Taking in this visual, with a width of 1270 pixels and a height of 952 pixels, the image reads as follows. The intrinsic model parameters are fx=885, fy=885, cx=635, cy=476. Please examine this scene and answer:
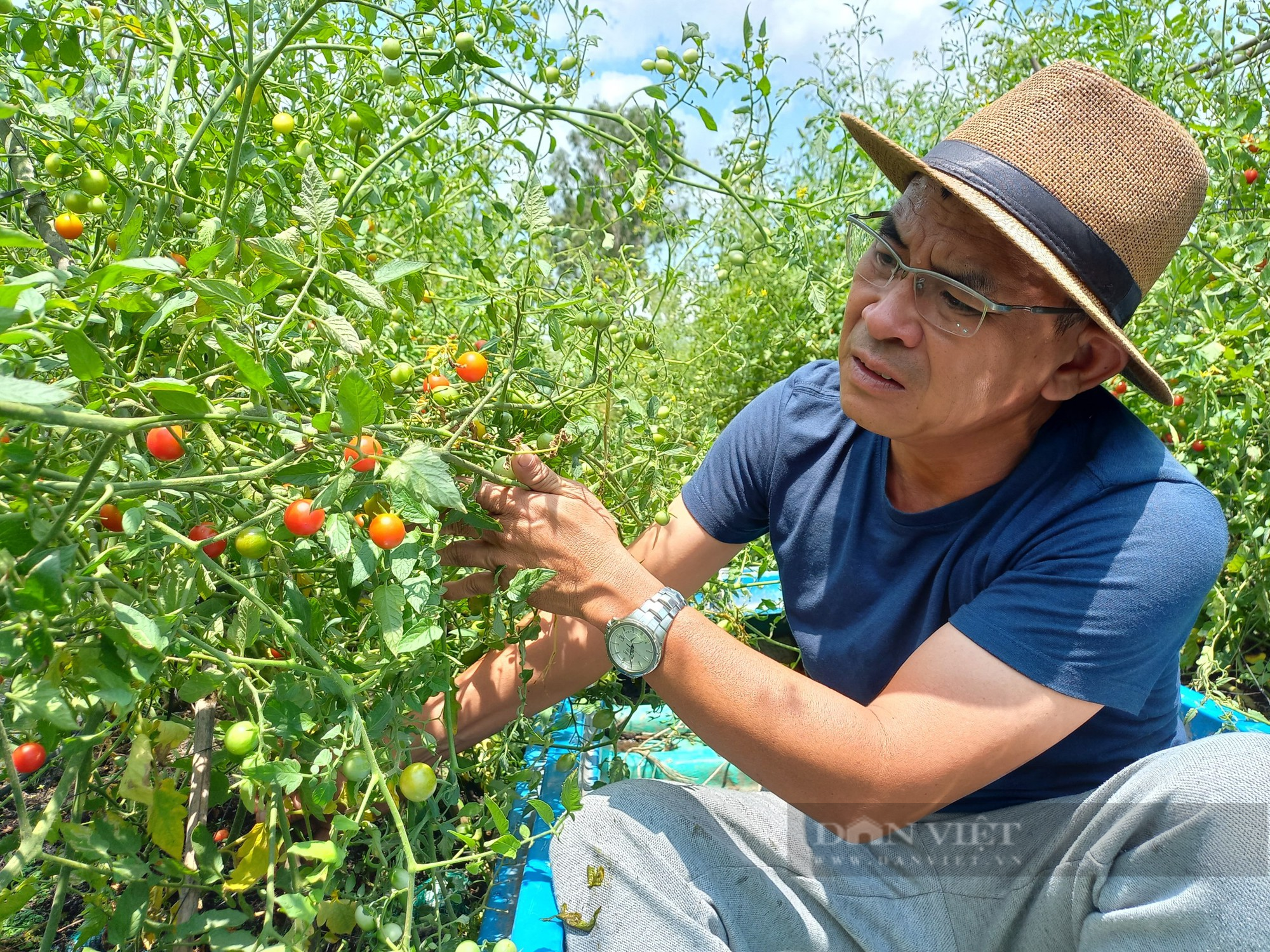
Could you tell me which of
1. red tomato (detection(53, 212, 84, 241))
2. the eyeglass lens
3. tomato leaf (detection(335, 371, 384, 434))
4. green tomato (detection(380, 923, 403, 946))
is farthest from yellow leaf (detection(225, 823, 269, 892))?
the eyeglass lens

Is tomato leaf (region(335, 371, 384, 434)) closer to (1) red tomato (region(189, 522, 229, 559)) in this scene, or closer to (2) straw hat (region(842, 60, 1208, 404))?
(1) red tomato (region(189, 522, 229, 559))

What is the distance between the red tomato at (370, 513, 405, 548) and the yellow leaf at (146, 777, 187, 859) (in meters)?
0.34

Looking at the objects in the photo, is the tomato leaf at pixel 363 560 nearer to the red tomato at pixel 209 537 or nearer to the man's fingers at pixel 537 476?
the red tomato at pixel 209 537

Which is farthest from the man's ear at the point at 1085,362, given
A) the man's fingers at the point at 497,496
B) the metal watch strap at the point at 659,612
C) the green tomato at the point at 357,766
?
the green tomato at the point at 357,766

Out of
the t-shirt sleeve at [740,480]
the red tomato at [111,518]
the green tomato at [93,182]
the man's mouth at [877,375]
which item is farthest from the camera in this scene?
the t-shirt sleeve at [740,480]

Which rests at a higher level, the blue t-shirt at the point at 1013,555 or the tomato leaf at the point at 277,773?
the blue t-shirt at the point at 1013,555

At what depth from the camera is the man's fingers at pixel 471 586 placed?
1.12m

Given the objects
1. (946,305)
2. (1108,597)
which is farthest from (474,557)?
(1108,597)

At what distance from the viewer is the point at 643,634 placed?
102 cm

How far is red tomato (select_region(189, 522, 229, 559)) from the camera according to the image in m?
0.82

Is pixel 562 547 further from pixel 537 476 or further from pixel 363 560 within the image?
pixel 363 560

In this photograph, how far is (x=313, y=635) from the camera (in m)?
0.82

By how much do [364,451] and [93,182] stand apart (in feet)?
1.58

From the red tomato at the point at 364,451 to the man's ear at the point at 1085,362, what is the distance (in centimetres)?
85
